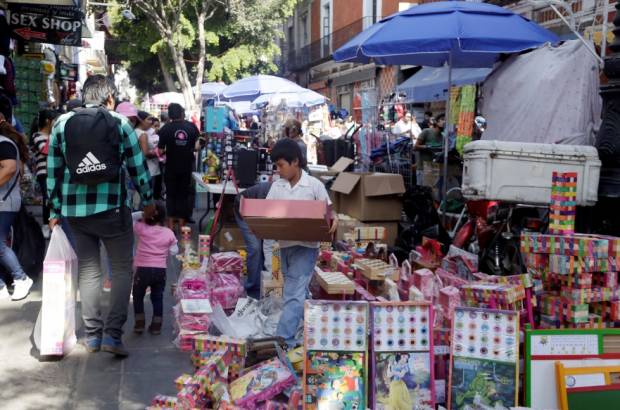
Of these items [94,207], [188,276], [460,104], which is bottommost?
[188,276]

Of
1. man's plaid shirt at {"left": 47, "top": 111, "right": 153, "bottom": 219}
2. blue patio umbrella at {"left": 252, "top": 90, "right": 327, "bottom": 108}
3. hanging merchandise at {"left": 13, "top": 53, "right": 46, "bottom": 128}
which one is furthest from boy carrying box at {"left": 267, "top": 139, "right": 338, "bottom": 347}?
blue patio umbrella at {"left": 252, "top": 90, "right": 327, "bottom": 108}

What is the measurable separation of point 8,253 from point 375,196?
14.5 ft

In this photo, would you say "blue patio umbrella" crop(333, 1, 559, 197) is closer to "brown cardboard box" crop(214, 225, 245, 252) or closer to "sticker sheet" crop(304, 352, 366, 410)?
"brown cardboard box" crop(214, 225, 245, 252)

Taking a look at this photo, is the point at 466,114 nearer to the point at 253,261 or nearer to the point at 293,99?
the point at 253,261

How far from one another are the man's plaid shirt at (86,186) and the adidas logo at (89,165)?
0.16 meters

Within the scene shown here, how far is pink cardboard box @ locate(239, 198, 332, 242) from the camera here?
4340 millimetres

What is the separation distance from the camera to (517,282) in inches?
170

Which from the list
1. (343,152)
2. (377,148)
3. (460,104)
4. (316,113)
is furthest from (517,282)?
(316,113)

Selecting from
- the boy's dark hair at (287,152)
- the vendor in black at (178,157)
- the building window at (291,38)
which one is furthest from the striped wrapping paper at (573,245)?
the building window at (291,38)

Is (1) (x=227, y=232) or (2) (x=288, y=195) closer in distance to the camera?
(2) (x=288, y=195)

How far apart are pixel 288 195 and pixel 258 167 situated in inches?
155

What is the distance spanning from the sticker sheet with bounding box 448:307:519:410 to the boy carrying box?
1382 millimetres

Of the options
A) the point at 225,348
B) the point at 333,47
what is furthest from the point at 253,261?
the point at 333,47

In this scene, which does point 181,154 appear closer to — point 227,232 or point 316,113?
point 227,232
